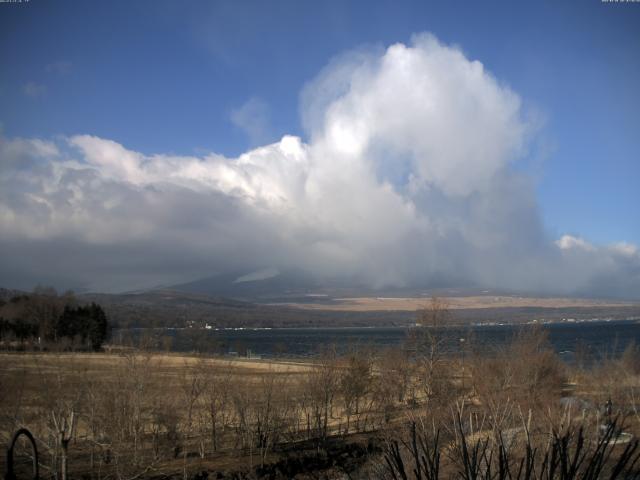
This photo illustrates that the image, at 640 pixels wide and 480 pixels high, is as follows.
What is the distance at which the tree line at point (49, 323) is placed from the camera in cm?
10900

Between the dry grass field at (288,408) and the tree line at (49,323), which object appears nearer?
the dry grass field at (288,408)

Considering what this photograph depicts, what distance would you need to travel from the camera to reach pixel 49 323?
4742 inches

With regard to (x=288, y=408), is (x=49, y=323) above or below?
below

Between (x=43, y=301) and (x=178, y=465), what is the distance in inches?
4509

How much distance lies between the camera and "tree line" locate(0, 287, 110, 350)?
358ft

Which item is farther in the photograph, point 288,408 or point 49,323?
point 49,323

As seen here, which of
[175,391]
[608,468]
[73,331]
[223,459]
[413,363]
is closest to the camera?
[608,468]

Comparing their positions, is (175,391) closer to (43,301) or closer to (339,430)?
(339,430)

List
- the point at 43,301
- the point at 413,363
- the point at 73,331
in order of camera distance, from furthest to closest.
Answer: the point at 43,301, the point at 73,331, the point at 413,363

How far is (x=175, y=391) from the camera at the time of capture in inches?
1866

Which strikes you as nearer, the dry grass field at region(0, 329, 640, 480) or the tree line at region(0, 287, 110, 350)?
the dry grass field at region(0, 329, 640, 480)

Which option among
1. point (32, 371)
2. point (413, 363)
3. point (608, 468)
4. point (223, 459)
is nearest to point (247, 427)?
point (223, 459)

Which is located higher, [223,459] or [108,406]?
[108,406]

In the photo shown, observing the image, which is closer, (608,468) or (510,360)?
(608,468)
